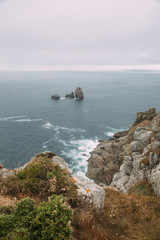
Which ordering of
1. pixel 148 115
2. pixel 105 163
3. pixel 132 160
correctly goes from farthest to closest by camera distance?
pixel 148 115 → pixel 105 163 → pixel 132 160

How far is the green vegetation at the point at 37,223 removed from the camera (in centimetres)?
551

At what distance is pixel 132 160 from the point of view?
30500 mm

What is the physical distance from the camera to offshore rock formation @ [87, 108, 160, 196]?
21725 millimetres

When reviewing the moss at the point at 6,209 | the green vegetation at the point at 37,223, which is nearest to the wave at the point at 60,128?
the moss at the point at 6,209

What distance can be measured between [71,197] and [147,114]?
57.9 metres

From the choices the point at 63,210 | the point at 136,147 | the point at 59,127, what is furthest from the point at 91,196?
the point at 59,127

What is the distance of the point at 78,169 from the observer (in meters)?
46.6

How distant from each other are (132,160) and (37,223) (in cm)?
2780

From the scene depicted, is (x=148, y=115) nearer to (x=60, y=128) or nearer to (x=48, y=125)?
(x=60, y=128)

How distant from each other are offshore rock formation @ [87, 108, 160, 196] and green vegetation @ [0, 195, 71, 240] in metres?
13.4

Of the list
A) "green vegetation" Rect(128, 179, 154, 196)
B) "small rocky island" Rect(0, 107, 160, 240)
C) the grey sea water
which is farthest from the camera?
the grey sea water

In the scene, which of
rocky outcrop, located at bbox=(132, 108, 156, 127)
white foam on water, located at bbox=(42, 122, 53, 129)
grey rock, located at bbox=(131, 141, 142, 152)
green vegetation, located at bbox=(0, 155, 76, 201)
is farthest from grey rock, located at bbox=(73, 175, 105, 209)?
white foam on water, located at bbox=(42, 122, 53, 129)

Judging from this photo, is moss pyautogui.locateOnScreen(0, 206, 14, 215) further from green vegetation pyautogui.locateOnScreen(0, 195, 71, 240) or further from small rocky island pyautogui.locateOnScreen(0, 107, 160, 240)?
green vegetation pyautogui.locateOnScreen(0, 195, 71, 240)

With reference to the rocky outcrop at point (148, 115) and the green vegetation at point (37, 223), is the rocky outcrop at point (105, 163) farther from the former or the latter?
the green vegetation at point (37, 223)
